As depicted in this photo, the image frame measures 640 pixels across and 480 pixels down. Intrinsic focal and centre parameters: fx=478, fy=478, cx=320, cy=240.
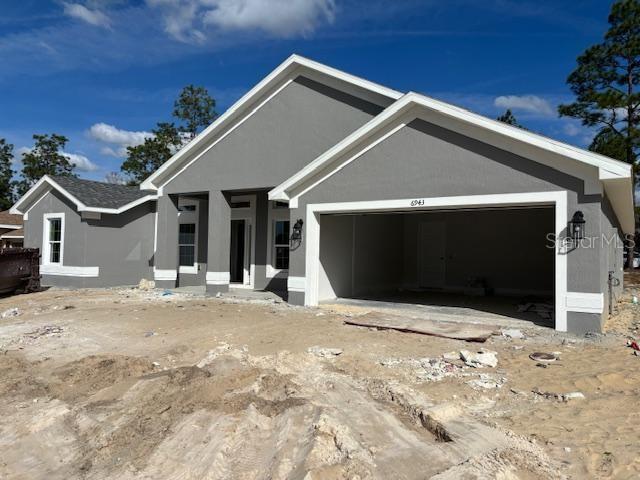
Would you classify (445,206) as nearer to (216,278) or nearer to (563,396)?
(563,396)

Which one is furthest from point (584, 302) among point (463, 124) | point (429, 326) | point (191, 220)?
point (191, 220)

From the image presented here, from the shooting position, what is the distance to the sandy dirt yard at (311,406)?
12.6 feet

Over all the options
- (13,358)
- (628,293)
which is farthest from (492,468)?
(628,293)

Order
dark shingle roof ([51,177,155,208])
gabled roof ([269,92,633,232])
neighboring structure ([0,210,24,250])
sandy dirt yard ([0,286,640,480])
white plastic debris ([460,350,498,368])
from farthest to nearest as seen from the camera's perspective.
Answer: neighboring structure ([0,210,24,250]), dark shingle roof ([51,177,155,208]), gabled roof ([269,92,633,232]), white plastic debris ([460,350,498,368]), sandy dirt yard ([0,286,640,480])

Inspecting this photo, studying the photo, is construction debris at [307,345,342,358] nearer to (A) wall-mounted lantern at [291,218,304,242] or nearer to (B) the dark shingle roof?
(A) wall-mounted lantern at [291,218,304,242]

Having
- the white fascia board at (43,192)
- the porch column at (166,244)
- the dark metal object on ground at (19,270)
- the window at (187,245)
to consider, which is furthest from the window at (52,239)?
the porch column at (166,244)

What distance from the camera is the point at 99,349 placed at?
7.89 metres

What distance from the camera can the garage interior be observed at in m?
13.7

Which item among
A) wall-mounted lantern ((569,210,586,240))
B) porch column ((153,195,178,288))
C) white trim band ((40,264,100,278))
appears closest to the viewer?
wall-mounted lantern ((569,210,586,240))

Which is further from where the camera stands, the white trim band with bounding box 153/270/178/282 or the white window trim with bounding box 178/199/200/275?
the white window trim with bounding box 178/199/200/275

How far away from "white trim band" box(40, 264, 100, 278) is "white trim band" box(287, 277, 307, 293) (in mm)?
9134

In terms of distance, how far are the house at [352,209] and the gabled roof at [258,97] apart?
4 centimetres

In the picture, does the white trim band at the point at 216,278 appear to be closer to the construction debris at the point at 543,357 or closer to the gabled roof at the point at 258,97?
the gabled roof at the point at 258,97

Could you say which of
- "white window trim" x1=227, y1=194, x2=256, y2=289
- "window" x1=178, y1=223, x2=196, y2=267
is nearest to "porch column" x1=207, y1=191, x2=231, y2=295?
"white window trim" x1=227, y1=194, x2=256, y2=289
